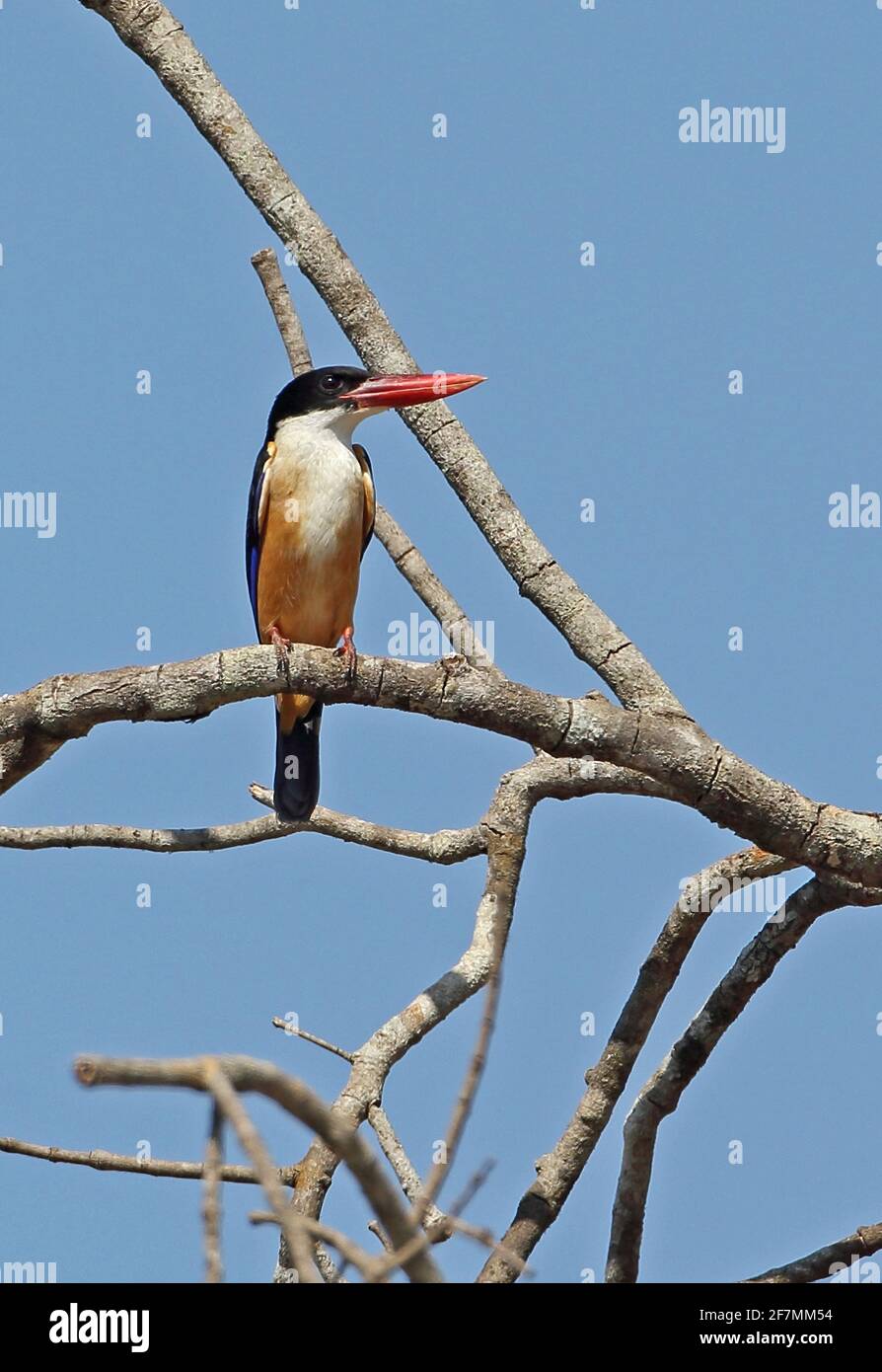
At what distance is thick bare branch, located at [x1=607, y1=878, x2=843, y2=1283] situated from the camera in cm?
457

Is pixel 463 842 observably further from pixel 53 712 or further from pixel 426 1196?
pixel 426 1196

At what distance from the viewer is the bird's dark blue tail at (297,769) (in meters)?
5.70

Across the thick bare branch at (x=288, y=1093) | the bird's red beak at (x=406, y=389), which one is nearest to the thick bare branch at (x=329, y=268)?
the bird's red beak at (x=406, y=389)

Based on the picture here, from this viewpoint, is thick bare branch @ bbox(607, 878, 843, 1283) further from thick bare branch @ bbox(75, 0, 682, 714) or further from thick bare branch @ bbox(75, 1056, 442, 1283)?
thick bare branch @ bbox(75, 1056, 442, 1283)

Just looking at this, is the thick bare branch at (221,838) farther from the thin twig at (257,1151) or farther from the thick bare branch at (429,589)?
the thin twig at (257,1151)

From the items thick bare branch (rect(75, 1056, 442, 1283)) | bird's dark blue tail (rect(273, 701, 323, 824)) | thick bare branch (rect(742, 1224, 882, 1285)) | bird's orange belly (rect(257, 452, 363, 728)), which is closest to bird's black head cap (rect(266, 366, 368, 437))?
bird's orange belly (rect(257, 452, 363, 728))

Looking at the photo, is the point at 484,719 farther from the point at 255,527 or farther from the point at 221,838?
the point at 255,527

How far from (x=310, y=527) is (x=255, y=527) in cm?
36

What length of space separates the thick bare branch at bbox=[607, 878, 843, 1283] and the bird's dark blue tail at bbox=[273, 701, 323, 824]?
169 cm

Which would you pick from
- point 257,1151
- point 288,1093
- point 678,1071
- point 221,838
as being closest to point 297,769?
point 221,838

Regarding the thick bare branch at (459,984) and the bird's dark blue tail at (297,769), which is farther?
the bird's dark blue tail at (297,769)

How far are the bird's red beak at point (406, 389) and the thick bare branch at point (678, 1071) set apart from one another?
7.01 ft

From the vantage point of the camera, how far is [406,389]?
5.61 meters
